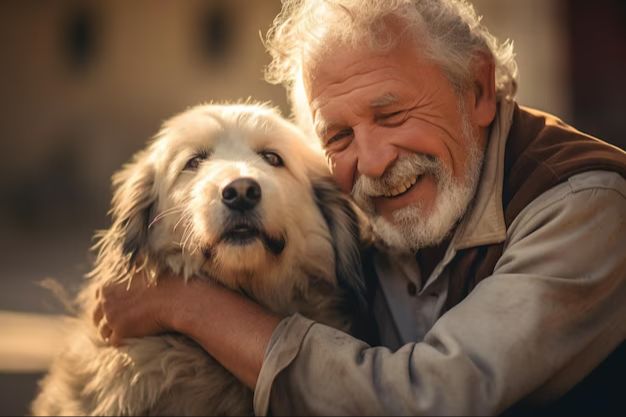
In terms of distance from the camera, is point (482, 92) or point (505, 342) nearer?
point (505, 342)

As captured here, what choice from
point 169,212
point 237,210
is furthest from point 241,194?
point 169,212

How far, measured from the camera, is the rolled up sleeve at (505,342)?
92.6 inches

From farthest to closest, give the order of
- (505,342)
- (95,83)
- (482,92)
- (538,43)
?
(95,83) < (538,43) < (482,92) < (505,342)

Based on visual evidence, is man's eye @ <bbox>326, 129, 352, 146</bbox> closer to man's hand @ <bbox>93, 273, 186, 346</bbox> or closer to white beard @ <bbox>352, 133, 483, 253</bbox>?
white beard @ <bbox>352, 133, 483, 253</bbox>

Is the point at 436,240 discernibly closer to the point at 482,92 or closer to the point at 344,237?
the point at 344,237

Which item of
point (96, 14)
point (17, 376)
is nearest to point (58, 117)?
point (96, 14)

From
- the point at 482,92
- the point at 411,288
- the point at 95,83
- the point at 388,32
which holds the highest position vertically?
the point at 388,32

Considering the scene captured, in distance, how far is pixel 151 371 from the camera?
296 centimetres

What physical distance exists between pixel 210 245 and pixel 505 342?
3.50 feet

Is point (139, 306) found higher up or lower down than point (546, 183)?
lower down

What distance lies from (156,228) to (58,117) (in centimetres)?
1492

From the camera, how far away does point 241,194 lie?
2.84 m

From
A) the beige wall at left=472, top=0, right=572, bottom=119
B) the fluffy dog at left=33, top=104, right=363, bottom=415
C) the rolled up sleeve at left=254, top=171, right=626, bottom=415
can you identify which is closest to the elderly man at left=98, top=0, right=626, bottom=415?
the rolled up sleeve at left=254, top=171, right=626, bottom=415

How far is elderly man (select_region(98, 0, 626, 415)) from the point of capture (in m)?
2.41
